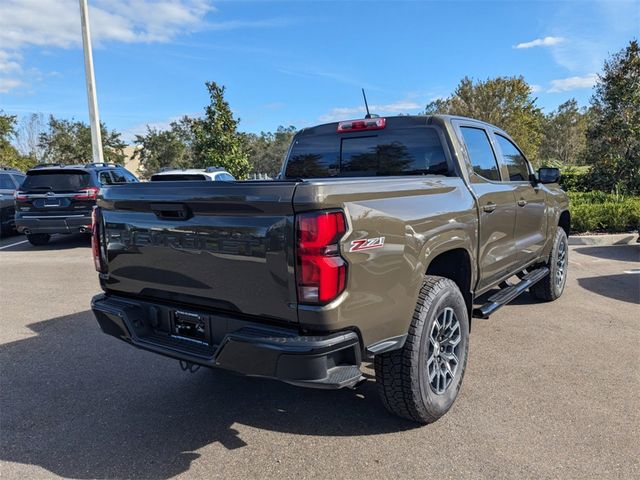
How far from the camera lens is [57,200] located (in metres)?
9.85

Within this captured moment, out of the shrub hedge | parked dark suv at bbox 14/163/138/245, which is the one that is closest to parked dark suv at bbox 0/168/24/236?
parked dark suv at bbox 14/163/138/245

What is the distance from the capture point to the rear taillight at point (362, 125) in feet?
12.7

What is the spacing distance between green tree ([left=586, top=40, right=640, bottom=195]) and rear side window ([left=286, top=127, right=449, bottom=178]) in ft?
41.6

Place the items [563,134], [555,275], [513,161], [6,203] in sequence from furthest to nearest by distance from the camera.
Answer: [563,134] → [6,203] → [555,275] → [513,161]

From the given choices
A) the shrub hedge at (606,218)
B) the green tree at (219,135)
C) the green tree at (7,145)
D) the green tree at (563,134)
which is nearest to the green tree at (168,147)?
the green tree at (7,145)

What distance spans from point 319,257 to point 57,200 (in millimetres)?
9441

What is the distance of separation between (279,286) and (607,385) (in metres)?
2.80

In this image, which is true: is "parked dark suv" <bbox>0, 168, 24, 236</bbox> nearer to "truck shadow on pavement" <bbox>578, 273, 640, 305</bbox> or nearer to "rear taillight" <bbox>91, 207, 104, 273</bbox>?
"rear taillight" <bbox>91, 207, 104, 273</bbox>

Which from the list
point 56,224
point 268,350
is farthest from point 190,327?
point 56,224

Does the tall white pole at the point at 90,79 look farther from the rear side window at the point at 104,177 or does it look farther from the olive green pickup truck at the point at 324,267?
the olive green pickup truck at the point at 324,267

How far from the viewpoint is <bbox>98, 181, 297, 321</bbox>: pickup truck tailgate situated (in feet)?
7.69

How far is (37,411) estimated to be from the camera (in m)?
3.29

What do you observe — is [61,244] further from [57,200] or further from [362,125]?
[362,125]

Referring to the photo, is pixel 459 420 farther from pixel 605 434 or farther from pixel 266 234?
pixel 266 234
